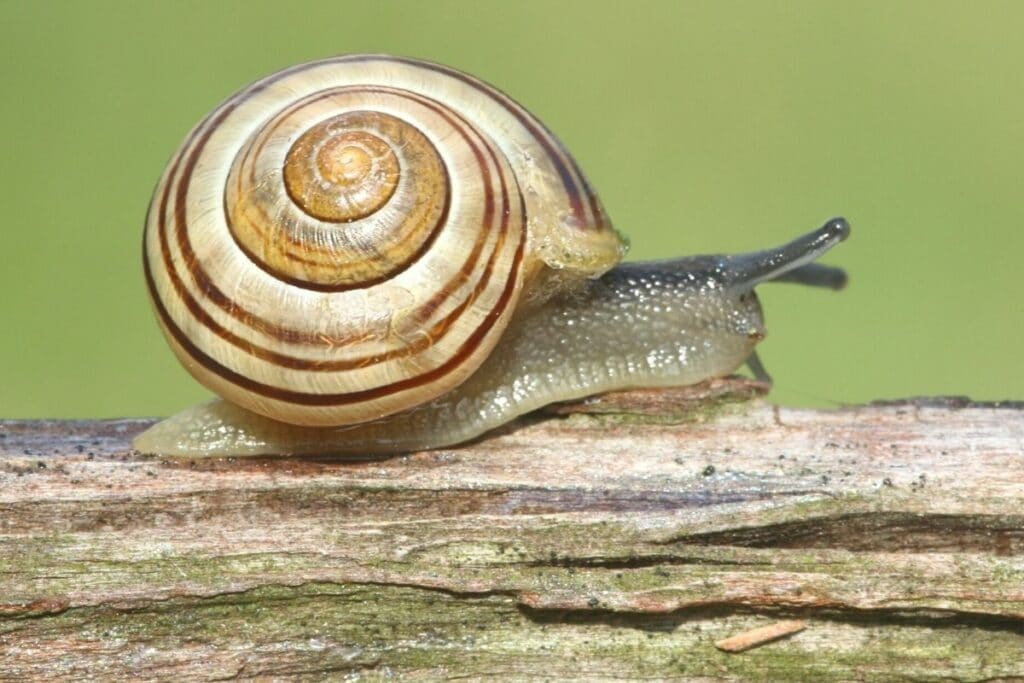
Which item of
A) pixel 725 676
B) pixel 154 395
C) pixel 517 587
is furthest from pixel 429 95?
pixel 154 395

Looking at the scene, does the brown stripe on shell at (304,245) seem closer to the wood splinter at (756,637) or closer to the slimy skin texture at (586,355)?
the slimy skin texture at (586,355)

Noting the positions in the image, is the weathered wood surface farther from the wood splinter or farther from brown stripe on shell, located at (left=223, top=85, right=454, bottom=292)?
brown stripe on shell, located at (left=223, top=85, right=454, bottom=292)

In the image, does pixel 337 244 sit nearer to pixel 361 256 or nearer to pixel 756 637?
pixel 361 256

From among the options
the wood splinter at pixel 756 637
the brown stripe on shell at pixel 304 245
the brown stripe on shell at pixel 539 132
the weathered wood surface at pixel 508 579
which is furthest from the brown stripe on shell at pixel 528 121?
the wood splinter at pixel 756 637

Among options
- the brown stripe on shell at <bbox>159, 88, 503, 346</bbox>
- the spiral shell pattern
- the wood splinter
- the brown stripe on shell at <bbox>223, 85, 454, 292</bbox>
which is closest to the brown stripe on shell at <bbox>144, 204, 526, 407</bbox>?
the spiral shell pattern

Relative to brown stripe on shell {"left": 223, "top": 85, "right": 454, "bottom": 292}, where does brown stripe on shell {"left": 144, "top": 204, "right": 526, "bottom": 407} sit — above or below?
below

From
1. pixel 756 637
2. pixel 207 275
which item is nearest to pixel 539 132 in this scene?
pixel 207 275

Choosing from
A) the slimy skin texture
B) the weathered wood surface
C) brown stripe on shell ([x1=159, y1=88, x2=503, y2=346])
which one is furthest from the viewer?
the slimy skin texture

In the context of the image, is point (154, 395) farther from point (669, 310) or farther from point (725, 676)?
point (725, 676)
